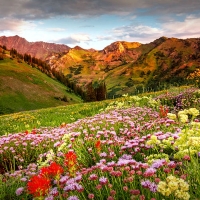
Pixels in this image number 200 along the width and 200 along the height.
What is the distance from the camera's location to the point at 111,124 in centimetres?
941

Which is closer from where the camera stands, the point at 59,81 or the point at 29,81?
the point at 29,81

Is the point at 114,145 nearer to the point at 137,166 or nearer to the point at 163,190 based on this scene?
the point at 137,166

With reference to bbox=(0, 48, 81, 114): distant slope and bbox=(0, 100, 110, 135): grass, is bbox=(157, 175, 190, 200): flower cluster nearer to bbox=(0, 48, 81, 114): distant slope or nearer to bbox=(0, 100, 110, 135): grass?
bbox=(0, 100, 110, 135): grass

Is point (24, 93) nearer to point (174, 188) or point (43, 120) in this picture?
point (43, 120)

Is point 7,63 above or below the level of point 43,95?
above

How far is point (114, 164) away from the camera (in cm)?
416

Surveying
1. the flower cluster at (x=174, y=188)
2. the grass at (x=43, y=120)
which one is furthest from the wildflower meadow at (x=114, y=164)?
the grass at (x=43, y=120)

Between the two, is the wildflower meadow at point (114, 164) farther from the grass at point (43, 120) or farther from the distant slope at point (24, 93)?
the distant slope at point (24, 93)

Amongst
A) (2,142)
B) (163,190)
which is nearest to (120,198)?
(163,190)

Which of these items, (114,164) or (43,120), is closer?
(114,164)

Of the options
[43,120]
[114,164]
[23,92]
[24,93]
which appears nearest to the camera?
[114,164]

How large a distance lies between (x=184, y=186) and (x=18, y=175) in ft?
14.5

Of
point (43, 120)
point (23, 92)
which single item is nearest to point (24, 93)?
point (23, 92)

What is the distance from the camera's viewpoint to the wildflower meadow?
135 inches
